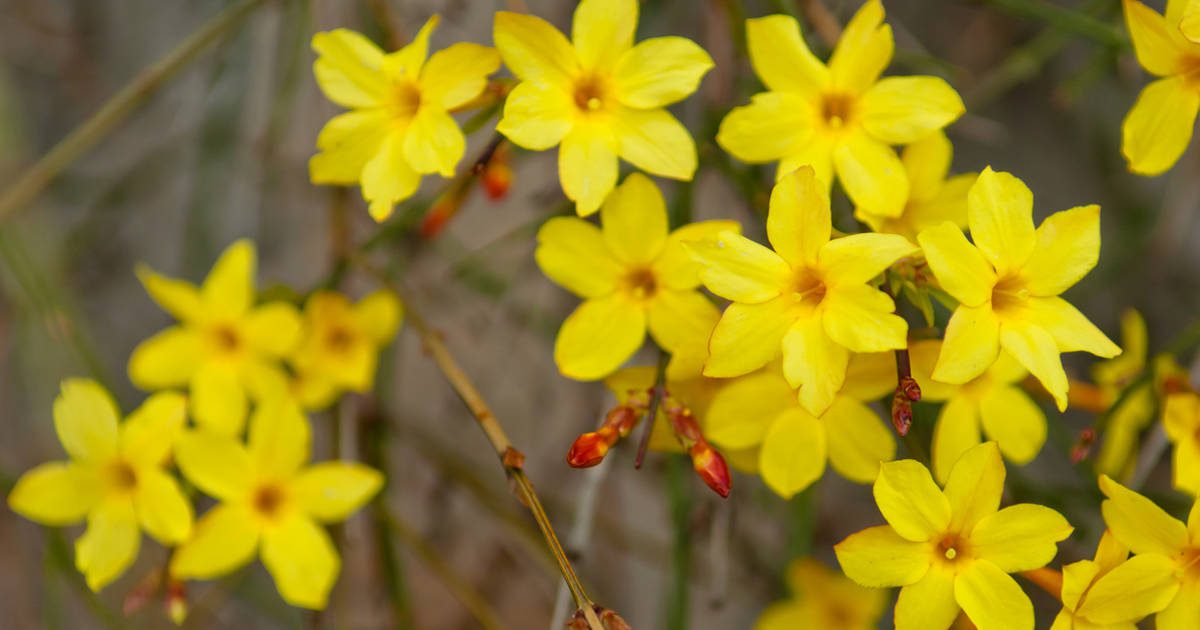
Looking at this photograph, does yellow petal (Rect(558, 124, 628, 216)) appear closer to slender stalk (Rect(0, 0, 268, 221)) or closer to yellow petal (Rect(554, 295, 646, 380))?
yellow petal (Rect(554, 295, 646, 380))

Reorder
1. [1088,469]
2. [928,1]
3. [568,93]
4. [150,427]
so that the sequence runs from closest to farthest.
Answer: [568,93], [150,427], [1088,469], [928,1]

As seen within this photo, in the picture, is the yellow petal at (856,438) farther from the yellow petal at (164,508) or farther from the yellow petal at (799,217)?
the yellow petal at (164,508)

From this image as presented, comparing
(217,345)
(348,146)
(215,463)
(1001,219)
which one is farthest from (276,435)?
(1001,219)

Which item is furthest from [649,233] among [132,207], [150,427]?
[132,207]

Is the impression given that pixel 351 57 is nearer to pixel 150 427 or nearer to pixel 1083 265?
pixel 150 427

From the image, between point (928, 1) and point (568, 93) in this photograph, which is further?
point (928, 1)

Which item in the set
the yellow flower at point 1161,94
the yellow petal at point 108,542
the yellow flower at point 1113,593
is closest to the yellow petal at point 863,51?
the yellow flower at point 1161,94
